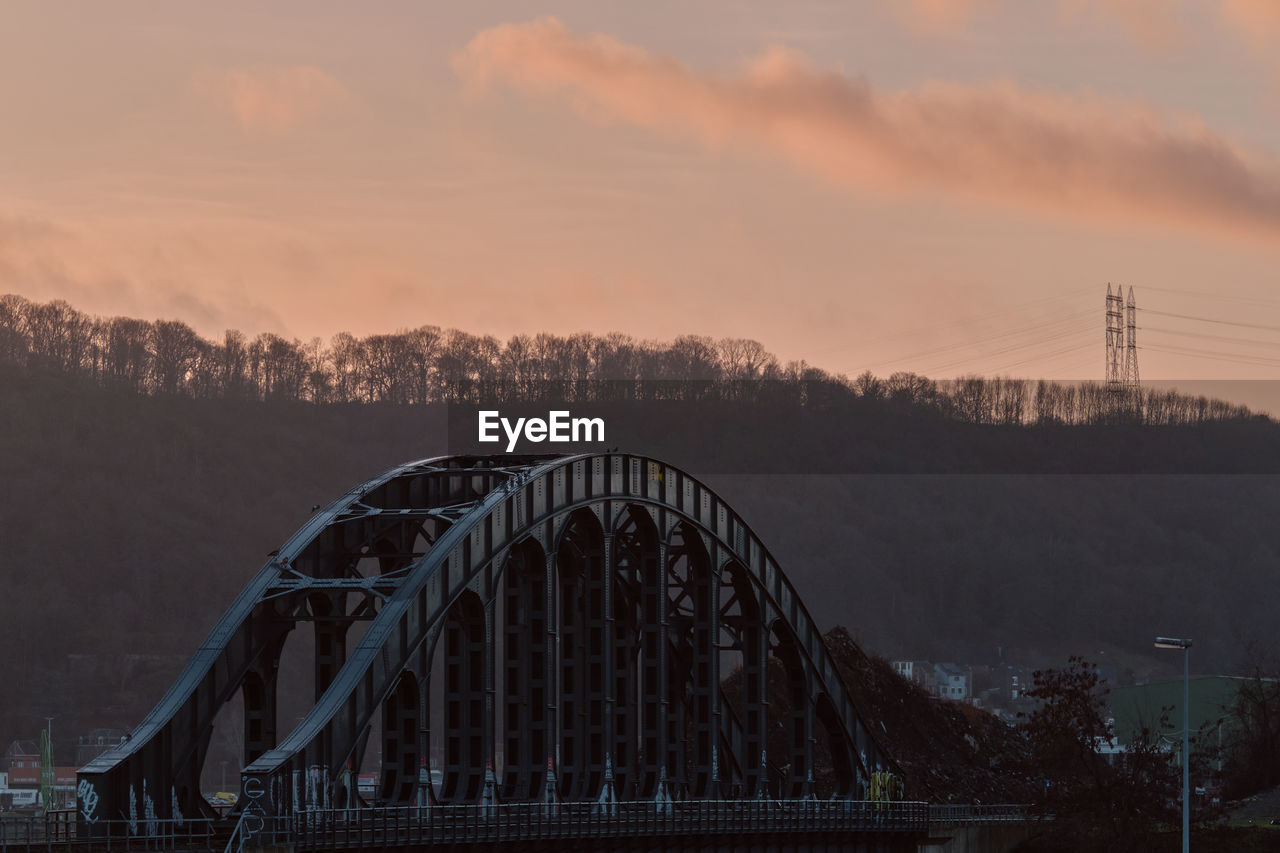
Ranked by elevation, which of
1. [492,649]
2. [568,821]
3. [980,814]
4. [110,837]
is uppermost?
[492,649]

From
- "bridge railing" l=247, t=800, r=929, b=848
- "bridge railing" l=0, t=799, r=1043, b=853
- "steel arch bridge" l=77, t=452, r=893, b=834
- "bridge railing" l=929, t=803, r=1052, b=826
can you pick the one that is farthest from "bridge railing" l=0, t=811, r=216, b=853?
"bridge railing" l=929, t=803, r=1052, b=826

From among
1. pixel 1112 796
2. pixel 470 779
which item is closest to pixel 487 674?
pixel 470 779

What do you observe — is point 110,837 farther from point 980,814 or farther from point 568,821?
point 980,814

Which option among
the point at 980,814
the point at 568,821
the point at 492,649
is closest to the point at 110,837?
the point at 568,821

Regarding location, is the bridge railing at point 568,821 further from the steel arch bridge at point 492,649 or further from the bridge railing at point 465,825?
the steel arch bridge at point 492,649

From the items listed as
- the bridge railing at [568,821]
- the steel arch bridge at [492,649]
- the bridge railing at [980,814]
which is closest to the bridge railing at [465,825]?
the bridge railing at [568,821]

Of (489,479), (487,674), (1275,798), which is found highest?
(489,479)

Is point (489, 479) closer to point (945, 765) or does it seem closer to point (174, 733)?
point (174, 733)

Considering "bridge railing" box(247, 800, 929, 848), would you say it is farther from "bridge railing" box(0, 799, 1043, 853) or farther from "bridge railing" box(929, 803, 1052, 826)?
"bridge railing" box(929, 803, 1052, 826)

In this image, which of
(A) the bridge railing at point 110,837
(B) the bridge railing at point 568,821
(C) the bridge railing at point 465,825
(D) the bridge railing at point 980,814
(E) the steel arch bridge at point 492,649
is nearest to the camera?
(A) the bridge railing at point 110,837
